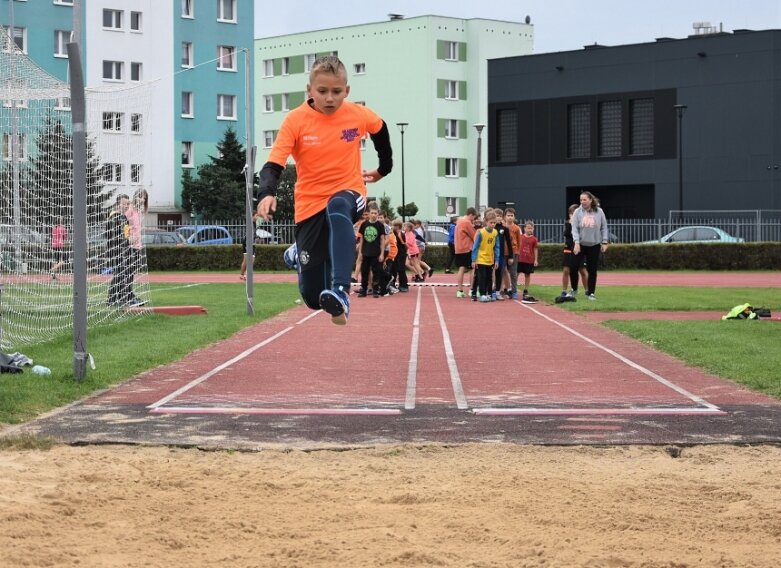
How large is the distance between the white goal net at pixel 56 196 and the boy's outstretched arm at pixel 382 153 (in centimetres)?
719

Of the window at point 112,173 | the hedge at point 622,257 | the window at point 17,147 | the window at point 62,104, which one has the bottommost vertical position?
the hedge at point 622,257

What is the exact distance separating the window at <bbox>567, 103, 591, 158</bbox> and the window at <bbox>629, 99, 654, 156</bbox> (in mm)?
2163

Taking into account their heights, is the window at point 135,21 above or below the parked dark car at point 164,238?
above

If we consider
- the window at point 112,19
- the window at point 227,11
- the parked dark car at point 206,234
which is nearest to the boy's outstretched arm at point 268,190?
the parked dark car at point 206,234

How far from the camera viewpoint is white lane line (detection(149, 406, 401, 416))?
9203mm

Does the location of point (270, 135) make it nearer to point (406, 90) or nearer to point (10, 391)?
point (406, 90)

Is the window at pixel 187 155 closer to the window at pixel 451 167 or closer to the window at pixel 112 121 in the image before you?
the window at pixel 451 167

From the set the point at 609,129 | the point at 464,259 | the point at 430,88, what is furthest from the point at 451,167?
the point at 464,259

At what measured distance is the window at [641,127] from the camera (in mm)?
56281

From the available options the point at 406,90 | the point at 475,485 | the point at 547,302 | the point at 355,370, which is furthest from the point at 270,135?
the point at 475,485

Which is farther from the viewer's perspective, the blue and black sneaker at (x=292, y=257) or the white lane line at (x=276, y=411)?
the white lane line at (x=276, y=411)

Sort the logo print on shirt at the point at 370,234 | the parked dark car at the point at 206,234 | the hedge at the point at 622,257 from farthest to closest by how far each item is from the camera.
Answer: the parked dark car at the point at 206,234 → the hedge at the point at 622,257 → the logo print on shirt at the point at 370,234

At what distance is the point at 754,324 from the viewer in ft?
58.1

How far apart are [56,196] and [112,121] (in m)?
1.39
